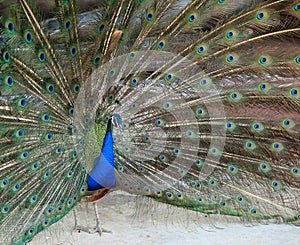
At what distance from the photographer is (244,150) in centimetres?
316

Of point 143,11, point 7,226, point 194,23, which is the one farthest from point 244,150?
point 7,226

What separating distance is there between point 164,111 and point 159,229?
95cm

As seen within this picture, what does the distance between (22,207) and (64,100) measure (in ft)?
2.43

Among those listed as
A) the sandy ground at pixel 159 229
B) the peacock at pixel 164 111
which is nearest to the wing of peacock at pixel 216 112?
the peacock at pixel 164 111

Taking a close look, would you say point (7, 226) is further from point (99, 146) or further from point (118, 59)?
point (118, 59)

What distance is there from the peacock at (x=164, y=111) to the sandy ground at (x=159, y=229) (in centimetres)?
26

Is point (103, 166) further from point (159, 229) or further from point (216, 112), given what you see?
point (216, 112)

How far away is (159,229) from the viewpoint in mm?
3443

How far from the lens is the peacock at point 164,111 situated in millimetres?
2779

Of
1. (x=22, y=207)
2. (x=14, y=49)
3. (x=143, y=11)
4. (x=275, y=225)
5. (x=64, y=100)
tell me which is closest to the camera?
(x=14, y=49)

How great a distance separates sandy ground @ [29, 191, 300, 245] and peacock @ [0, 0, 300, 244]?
0.26 meters

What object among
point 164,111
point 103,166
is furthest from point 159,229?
point 164,111

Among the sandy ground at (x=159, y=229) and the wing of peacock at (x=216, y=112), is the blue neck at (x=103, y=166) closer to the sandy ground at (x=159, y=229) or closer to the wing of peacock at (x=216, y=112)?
the wing of peacock at (x=216, y=112)

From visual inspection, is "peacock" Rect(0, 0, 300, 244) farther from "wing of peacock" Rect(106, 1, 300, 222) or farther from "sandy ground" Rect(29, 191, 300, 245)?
"sandy ground" Rect(29, 191, 300, 245)
